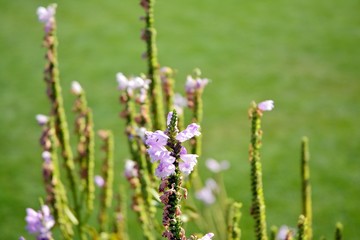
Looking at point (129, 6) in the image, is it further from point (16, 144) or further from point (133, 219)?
point (133, 219)

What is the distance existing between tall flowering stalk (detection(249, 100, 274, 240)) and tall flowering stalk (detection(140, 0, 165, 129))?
22.3 inches

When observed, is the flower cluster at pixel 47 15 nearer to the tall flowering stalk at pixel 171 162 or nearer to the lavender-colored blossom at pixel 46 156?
the lavender-colored blossom at pixel 46 156

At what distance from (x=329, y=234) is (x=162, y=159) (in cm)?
328

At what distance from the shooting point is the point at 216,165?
475cm

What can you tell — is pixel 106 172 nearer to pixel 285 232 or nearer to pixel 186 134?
pixel 285 232

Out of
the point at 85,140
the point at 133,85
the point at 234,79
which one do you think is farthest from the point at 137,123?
the point at 234,79

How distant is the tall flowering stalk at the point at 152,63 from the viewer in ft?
8.30

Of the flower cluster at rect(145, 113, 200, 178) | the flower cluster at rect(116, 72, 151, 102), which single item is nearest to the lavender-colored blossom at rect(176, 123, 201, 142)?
the flower cluster at rect(145, 113, 200, 178)

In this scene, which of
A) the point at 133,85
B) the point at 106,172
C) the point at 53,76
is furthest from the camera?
the point at 106,172

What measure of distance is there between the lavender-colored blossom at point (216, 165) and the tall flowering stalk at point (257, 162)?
96.0 inches

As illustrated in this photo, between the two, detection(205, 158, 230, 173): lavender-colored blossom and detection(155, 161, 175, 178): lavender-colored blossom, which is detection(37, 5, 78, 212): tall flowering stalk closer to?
detection(155, 161, 175, 178): lavender-colored blossom

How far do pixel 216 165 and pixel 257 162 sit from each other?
2.56 metres

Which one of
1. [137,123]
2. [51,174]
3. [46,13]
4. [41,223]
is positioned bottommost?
[41,223]

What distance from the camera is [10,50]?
7328 mm
